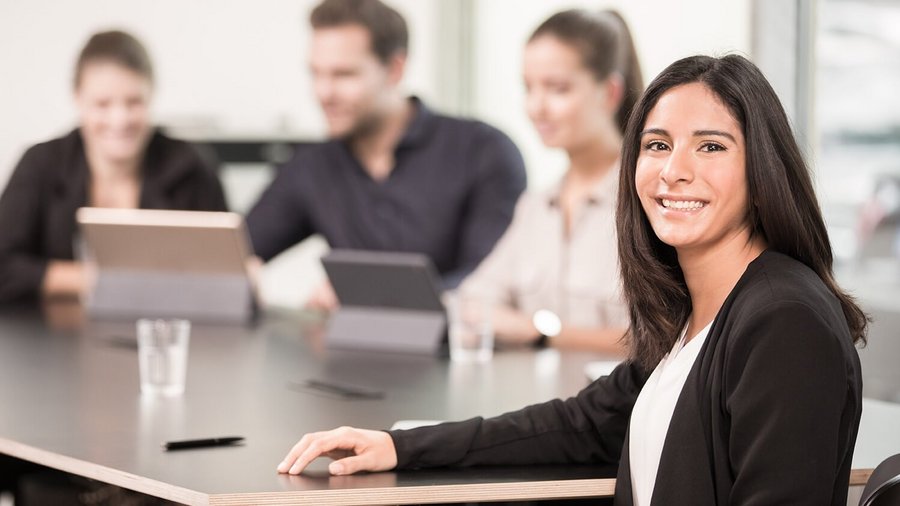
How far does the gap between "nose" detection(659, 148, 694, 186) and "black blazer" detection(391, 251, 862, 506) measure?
14 cm

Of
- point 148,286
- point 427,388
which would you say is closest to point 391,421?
point 427,388

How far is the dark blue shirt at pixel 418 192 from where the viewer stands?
3791 mm

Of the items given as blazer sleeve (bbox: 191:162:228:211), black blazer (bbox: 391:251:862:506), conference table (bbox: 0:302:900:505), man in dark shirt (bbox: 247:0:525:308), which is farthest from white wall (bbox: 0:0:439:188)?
black blazer (bbox: 391:251:862:506)

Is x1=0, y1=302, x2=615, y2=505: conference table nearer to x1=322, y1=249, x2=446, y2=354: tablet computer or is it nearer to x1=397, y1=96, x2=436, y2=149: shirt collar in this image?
x1=322, y1=249, x2=446, y2=354: tablet computer

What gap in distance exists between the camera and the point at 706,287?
1.68 m

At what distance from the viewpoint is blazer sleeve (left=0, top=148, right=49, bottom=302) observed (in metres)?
3.66

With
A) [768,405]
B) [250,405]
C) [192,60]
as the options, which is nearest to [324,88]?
[250,405]

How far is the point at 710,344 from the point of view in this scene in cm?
155

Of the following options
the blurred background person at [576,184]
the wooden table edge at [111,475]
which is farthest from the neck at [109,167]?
the wooden table edge at [111,475]

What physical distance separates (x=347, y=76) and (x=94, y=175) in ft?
2.69

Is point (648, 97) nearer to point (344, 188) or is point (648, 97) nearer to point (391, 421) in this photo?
point (391, 421)

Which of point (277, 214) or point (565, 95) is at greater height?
point (565, 95)

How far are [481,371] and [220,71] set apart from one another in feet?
11.8

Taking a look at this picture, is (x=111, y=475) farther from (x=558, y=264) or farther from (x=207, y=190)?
(x=207, y=190)
